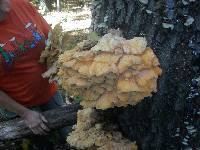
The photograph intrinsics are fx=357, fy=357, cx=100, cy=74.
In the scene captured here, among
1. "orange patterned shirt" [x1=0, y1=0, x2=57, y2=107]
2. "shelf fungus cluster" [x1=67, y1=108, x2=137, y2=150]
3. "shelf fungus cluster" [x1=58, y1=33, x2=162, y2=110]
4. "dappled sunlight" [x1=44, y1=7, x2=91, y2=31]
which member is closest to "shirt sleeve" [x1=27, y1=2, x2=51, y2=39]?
"orange patterned shirt" [x1=0, y1=0, x2=57, y2=107]


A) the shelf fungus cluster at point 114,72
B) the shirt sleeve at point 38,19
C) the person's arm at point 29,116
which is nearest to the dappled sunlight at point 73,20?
the shirt sleeve at point 38,19

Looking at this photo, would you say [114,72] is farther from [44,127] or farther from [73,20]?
[73,20]

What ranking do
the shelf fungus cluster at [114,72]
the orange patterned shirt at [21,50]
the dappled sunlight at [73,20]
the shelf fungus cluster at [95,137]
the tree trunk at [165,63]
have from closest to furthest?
the shelf fungus cluster at [114,72] → the tree trunk at [165,63] → the shelf fungus cluster at [95,137] → the orange patterned shirt at [21,50] → the dappled sunlight at [73,20]

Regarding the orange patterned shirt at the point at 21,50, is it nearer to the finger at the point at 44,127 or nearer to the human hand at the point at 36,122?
the human hand at the point at 36,122

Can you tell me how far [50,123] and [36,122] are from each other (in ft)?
0.48

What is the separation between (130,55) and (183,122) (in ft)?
2.58

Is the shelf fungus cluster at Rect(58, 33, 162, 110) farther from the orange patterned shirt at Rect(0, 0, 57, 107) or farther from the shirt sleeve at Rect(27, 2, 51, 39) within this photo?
the shirt sleeve at Rect(27, 2, 51, 39)

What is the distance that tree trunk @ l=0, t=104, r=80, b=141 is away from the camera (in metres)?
3.42

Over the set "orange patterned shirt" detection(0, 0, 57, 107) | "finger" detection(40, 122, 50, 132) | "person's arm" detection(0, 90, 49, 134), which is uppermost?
"orange patterned shirt" detection(0, 0, 57, 107)

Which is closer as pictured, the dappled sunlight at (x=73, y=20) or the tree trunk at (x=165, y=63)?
the tree trunk at (x=165, y=63)

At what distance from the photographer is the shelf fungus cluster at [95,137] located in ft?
8.06

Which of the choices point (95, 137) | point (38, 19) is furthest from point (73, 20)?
point (95, 137)

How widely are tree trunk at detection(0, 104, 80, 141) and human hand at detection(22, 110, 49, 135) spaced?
5cm

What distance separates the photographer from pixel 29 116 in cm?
349
